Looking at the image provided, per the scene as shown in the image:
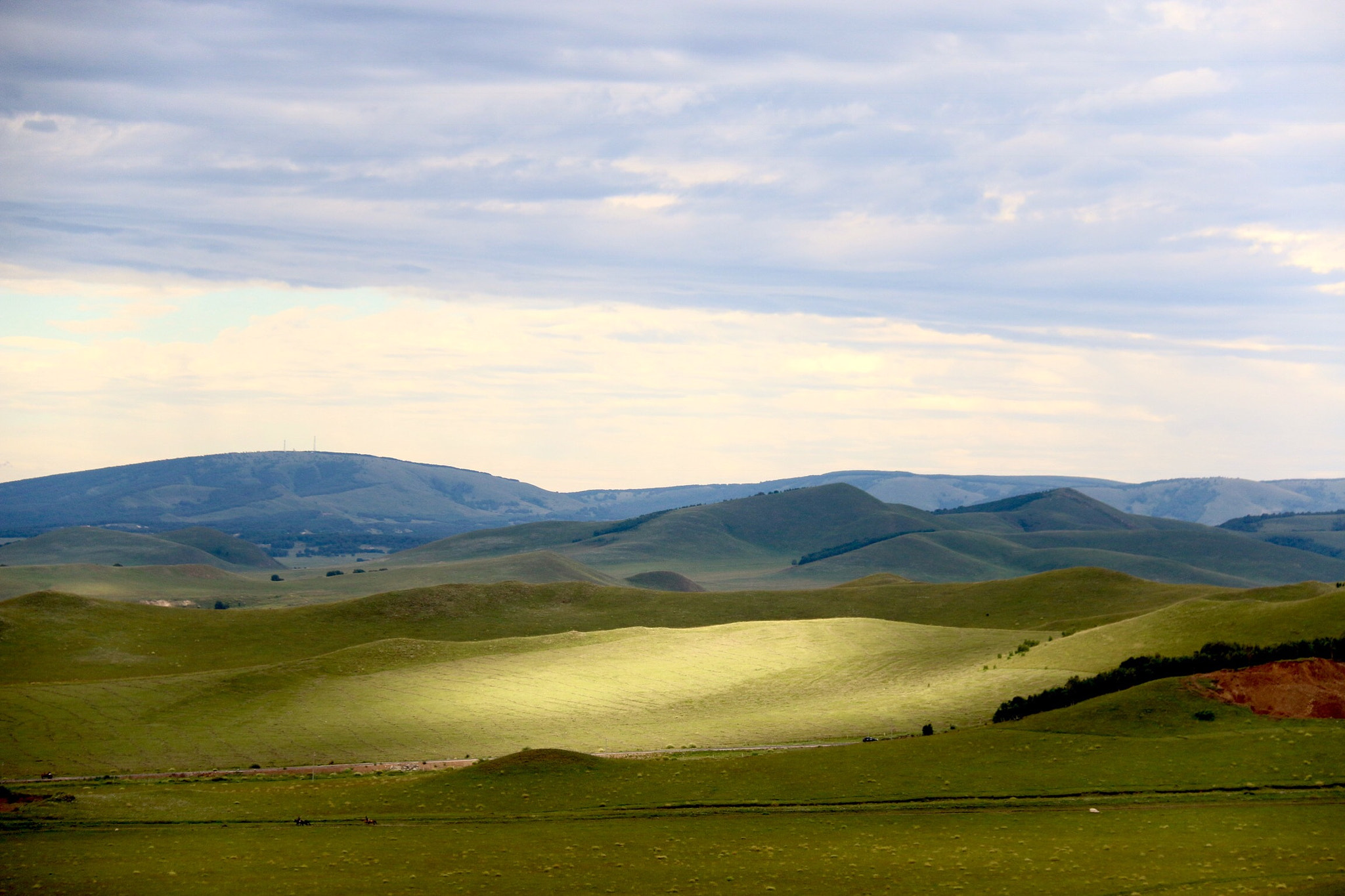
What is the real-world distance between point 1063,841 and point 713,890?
36.6ft

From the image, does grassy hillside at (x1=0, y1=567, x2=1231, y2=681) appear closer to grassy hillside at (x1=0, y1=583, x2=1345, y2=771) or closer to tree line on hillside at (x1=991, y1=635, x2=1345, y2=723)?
grassy hillside at (x1=0, y1=583, x2=1345, y2=771)

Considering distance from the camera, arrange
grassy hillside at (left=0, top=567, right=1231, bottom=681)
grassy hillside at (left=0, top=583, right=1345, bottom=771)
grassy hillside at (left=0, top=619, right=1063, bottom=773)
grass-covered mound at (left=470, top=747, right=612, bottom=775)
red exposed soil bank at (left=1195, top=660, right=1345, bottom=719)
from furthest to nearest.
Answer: grassy hillside at (left=0, top=567, right=1231, bottom=681) → grassy hillside at (left=0, top=583, right=1345, bottom=771) → grassy hillside at (left=0, top=619, right=1063, bottom=773) → grass-covered mound at (left=470, top=747, right=612, bottom=775) → red exposed soil bank at (left=1195, top=660, right=1345, bottom=719)

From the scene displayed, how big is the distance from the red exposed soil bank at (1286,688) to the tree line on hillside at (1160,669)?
18.5 ft

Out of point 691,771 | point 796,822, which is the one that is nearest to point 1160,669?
point 691,771

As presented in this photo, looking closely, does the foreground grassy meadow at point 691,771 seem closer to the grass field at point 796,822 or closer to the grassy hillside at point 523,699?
the grass field at point 796,822

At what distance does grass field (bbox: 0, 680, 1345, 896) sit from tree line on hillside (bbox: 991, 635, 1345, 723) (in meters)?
8.29

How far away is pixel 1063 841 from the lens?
34.3 metres

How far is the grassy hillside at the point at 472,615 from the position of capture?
103 m

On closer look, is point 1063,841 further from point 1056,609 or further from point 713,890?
point 1056,609

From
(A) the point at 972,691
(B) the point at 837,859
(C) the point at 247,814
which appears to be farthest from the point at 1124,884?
(A) the point at 972,691

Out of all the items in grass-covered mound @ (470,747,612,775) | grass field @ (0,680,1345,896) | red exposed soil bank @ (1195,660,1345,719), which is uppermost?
red exposed soil bank @ (1195,660,1345,719)

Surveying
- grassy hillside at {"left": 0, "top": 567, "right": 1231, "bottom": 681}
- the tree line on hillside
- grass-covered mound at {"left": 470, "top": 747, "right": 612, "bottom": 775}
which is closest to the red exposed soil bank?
the tree line on hillside

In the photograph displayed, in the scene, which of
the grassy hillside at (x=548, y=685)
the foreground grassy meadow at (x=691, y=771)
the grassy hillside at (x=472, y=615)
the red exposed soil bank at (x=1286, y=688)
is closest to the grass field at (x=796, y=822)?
the foreground grassy meadow at (x=691, y=771)

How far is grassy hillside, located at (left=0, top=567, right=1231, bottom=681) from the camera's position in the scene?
338 feet
